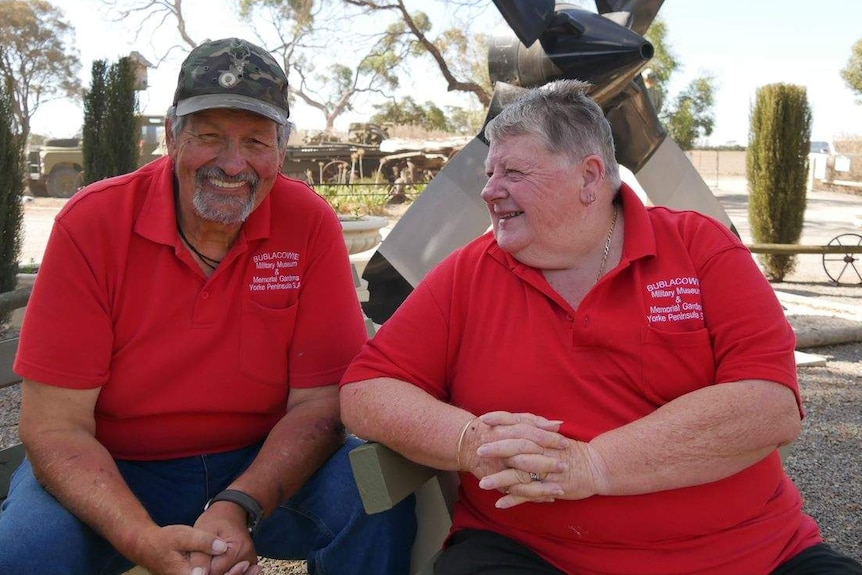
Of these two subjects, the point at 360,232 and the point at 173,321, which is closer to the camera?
the point at 173,321

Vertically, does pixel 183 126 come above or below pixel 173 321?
above

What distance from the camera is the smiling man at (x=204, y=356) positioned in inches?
80.7

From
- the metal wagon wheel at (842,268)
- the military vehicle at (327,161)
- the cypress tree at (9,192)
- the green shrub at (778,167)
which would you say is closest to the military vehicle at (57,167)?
the military vehicle at (327,161)

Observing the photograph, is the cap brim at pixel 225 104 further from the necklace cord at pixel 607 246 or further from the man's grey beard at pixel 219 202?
the necklace cord at pixel 607 246

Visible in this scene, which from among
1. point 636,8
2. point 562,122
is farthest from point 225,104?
point 636,8

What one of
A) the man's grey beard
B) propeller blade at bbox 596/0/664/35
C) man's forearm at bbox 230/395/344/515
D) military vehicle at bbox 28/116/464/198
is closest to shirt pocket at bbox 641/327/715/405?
man's forearm at bbox 230/395/344/515

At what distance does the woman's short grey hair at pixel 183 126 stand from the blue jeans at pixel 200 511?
83 centimetres

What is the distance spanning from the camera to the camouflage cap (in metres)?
2.17

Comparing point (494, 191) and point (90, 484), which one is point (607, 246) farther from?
point (90, 484)

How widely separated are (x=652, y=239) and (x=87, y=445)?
1472 millimetres

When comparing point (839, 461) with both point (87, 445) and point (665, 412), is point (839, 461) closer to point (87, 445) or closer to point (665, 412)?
point (665, 412)

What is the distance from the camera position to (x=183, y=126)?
2.22 m

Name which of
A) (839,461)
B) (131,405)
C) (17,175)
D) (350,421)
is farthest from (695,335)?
(17,175)

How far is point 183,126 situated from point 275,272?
444 millimetres
